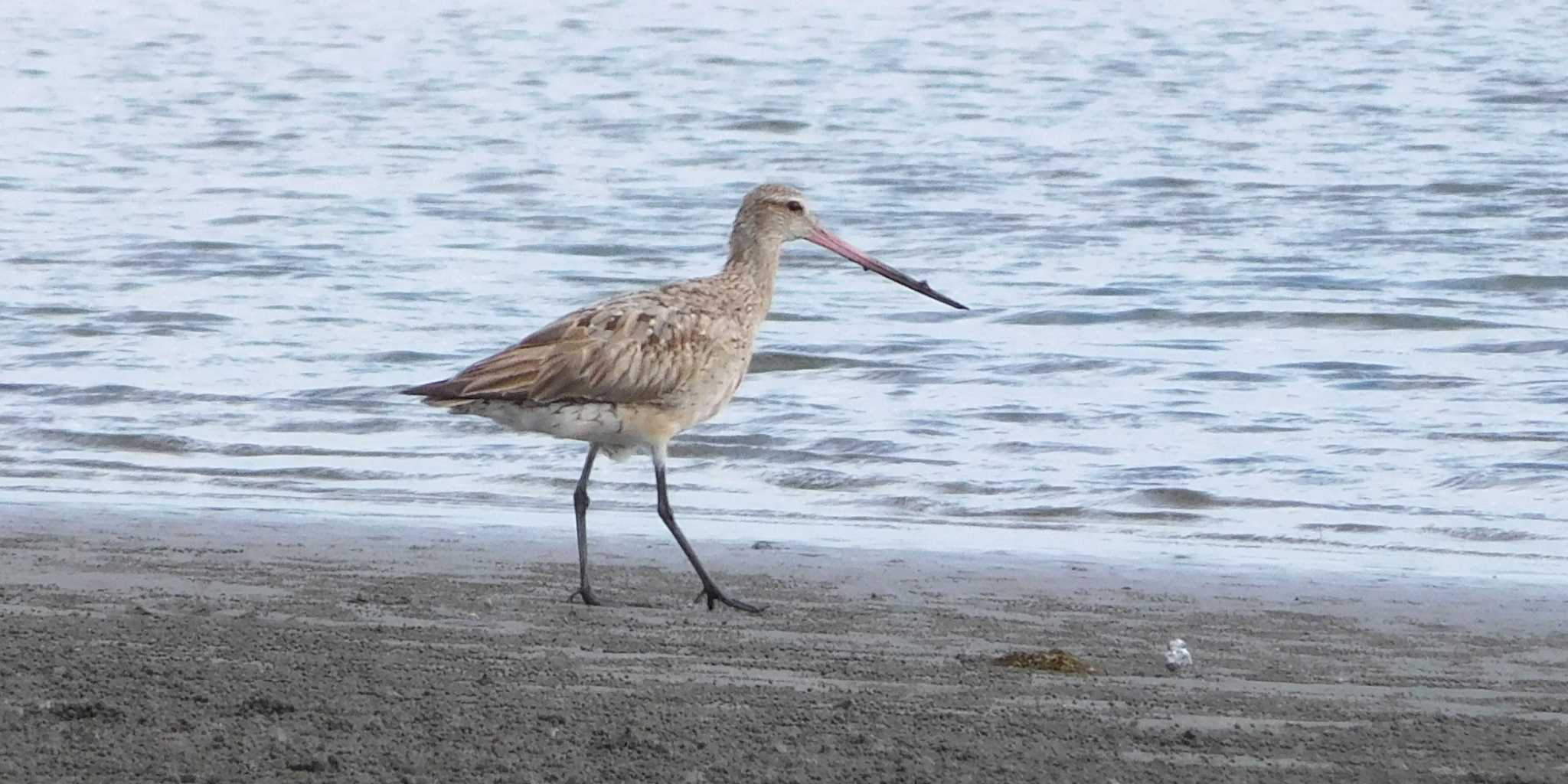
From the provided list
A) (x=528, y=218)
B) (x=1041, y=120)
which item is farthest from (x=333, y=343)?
(x=1041, y=120)

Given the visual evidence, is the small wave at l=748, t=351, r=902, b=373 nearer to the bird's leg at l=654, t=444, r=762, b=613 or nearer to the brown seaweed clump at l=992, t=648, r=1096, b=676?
the bird's leg at l=654, t=444, r=762, b=613

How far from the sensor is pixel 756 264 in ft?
27.9

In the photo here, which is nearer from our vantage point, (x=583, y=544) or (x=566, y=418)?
(x=583, y=544)

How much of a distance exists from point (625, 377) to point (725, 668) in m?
1.59

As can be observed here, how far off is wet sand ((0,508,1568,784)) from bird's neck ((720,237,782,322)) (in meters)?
0.88

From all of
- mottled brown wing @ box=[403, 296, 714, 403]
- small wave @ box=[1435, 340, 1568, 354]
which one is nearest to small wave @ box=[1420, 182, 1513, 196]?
small wave @ box=[1435, 340, 1568, 354]

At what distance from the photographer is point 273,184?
2111 cm

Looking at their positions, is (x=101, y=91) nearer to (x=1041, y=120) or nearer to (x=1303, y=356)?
(x=1041, y=120)

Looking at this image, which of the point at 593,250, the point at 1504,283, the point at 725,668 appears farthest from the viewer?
the point at 593,250

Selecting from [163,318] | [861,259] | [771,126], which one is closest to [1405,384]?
[861,259]

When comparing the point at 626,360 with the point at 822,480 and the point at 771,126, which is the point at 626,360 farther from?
the point at 771,126

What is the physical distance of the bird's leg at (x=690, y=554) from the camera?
730cm

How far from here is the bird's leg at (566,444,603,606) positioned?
24.1 feet

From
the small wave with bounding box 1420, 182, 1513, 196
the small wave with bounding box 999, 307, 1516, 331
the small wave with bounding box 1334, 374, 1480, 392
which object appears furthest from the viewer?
the small wave with bounding box 1420, 182, 1513, 196
